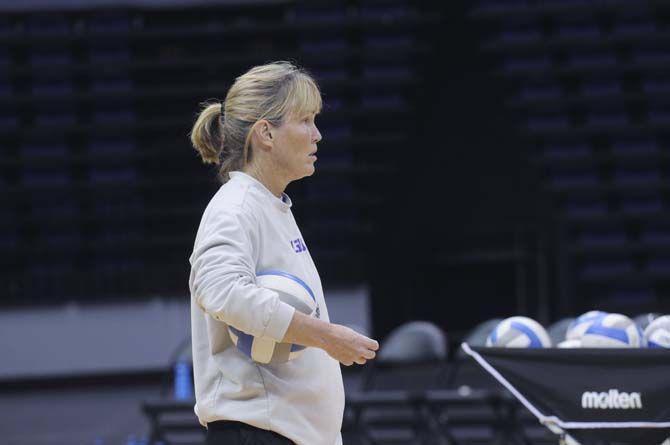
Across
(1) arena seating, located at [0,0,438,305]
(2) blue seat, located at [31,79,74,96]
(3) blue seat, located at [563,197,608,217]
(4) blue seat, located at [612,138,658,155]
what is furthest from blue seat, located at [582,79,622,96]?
(2) blue seat, located at [31,79,74,96]

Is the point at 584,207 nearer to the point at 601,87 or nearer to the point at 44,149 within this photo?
the point at 601,87

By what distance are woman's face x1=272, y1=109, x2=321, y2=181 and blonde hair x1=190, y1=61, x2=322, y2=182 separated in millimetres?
18

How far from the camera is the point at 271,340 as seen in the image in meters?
2.11

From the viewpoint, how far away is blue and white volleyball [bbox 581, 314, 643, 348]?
11.1ft

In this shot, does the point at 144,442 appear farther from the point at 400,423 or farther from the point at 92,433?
the point at 400,423

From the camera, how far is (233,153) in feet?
7.75

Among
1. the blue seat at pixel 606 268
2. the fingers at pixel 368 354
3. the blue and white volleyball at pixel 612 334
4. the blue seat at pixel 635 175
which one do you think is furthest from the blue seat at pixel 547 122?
the fingers at pixel 368 354

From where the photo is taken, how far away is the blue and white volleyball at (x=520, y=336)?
3.70m

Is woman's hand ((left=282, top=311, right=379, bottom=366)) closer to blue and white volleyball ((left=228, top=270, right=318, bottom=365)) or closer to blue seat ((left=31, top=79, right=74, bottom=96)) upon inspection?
blue and white volleyball ((left=228, top=270, right=318, bottom=365))

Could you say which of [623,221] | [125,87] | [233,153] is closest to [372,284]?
[623,221]

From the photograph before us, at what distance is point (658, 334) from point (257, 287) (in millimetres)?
1909

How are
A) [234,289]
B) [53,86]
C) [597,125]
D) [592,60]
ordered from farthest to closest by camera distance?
[53,86] → [592,60] → [597,125] → [234,289]

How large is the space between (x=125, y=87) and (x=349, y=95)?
2.47 meters

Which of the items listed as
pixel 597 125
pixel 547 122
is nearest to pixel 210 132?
pixel 547 122
